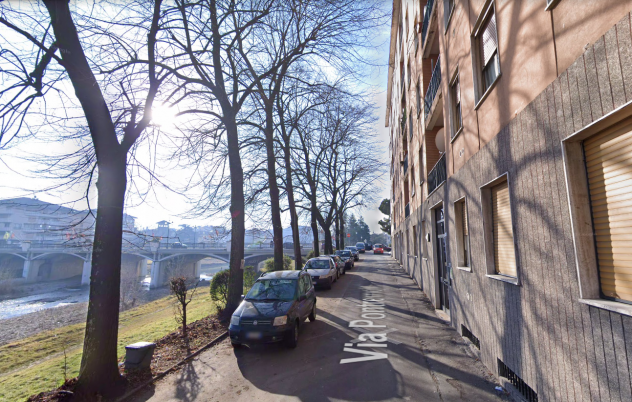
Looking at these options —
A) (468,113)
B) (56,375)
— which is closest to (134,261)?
(56,375)

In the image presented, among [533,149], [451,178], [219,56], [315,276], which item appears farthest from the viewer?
[315,276]

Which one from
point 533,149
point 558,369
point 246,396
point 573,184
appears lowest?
point 246,396

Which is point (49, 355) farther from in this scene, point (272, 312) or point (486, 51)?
point (486, 51)

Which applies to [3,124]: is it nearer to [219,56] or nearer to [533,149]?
[219,56]

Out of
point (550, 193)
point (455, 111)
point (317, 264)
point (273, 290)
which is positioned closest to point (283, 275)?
point (273, 290)

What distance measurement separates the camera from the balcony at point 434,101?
10.0 m

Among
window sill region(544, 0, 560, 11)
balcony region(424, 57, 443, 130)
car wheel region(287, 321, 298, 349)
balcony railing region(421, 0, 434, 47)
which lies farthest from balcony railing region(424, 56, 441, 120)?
car wheel region(287, 321, 298, 349)

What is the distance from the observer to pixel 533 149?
12.5 ft

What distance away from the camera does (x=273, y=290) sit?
8.30 metres

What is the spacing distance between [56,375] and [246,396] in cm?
534

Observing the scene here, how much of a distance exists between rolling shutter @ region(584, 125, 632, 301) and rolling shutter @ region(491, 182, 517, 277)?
1997mm

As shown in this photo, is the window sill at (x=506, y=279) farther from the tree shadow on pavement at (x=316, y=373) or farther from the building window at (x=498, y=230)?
the tree shadow on pavement at (x=316, y=373)

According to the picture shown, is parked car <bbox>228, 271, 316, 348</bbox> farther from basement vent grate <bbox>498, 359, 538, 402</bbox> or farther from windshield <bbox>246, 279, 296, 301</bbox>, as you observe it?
basement vent grate <bbox>498, 359, 538, 402</bbox>

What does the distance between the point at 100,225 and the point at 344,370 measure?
5079 millimetres
